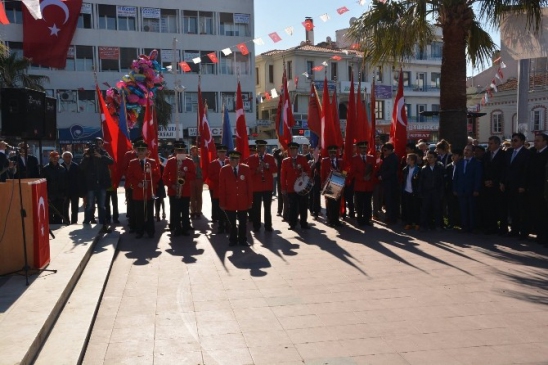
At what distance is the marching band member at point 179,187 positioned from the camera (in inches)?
459

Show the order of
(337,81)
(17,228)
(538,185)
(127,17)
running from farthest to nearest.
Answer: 1. (337,81)
2. (127,17)
3. (538,185)
4. (17,228)

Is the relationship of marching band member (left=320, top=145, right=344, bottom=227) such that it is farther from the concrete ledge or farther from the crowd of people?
the concrete ledge

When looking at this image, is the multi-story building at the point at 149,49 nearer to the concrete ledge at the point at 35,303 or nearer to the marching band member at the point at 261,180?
the marching band member at the point at 261,180

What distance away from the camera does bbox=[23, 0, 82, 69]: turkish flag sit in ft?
121

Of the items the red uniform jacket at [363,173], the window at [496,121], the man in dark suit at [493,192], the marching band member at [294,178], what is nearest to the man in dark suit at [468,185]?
the man in dark suit at [493,192]

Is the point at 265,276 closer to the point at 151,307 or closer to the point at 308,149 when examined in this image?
the point at 151,307

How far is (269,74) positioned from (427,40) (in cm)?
3751

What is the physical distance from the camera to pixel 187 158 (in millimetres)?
11969

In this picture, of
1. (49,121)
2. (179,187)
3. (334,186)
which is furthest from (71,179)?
(334,186)

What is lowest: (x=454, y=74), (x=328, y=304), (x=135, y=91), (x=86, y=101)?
(x=328, y=304)

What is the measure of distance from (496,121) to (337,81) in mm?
12229

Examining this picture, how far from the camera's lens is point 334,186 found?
481 inches

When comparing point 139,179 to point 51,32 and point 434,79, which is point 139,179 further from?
point 434,79

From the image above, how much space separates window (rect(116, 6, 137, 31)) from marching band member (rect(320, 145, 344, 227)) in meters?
31.8
